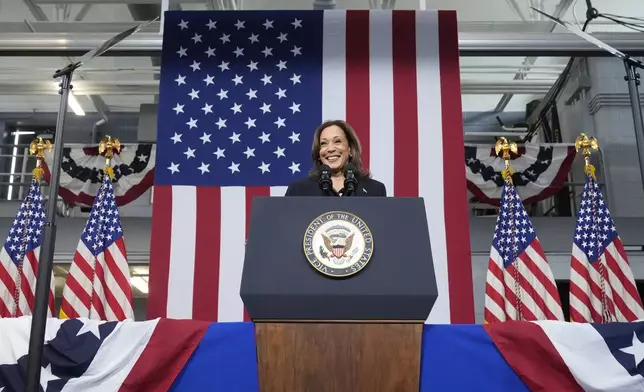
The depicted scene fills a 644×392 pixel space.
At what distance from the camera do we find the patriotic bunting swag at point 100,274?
4973 millimetres

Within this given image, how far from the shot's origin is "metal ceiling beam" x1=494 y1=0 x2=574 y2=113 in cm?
766

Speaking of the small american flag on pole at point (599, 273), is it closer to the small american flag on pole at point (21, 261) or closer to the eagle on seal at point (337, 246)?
the eagle on seal at point (337, 246)

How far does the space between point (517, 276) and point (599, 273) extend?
0.67 m

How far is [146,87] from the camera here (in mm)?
9234

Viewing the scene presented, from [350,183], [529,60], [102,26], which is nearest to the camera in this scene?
[350,183]

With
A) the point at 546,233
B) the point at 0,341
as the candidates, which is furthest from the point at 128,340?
the point at 546,233

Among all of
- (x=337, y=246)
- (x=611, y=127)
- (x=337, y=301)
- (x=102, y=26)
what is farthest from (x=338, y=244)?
(x=102, y=26)

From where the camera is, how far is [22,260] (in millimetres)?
5230

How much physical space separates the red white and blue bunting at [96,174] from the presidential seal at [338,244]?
222 inches

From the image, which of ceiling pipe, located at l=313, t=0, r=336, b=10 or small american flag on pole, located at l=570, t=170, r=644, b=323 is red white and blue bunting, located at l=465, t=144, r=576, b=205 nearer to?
small american flag on pole, located at l=570, t=170, r=644, b=323

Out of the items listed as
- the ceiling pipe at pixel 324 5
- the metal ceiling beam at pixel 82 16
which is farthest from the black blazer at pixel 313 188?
the metal ceiling beam at pixel 82 16

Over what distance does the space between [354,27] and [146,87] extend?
5384 millimetres

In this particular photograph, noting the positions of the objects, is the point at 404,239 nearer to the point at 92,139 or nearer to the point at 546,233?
the point at 546,233

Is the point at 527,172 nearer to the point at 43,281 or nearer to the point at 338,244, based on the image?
the point at 43,281
